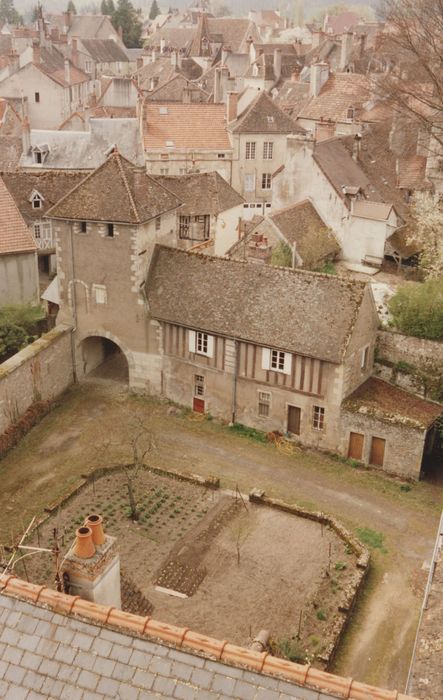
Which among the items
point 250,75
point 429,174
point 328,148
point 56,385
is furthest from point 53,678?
point 250,75

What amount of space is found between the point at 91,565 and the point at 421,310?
70.3 ft

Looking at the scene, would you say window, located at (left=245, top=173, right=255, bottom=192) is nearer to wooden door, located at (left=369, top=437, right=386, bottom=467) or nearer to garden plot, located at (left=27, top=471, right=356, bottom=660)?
wooden door, located at (left=369, top=437, right=386, bottom=467)

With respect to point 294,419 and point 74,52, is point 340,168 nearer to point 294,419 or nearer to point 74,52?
point 294,419

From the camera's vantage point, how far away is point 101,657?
31.1 feet

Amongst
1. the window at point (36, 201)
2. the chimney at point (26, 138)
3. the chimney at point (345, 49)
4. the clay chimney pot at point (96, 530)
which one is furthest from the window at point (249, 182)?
the clay chimney pot at point (96, 530)

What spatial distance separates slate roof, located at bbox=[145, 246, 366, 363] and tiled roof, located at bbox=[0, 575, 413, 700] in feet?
62.8

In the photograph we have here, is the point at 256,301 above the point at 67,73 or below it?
below

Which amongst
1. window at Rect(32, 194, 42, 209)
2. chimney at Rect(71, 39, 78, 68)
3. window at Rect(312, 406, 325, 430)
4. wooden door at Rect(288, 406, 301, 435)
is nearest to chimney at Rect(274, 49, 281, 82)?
chimney at Rect(71, 39, 78, 68)

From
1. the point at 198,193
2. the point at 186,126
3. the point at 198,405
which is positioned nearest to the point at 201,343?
the point at 198,405

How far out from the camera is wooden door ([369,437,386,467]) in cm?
2836

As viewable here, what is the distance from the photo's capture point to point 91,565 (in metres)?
12.7

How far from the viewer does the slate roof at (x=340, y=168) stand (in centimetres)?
4338

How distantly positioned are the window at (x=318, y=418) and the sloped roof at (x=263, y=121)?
3129cm

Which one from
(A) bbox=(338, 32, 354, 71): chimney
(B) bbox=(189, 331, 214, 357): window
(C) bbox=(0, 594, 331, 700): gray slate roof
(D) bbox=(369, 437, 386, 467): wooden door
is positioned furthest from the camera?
(A) bbox=(338, 32, 354, 71): chimney
